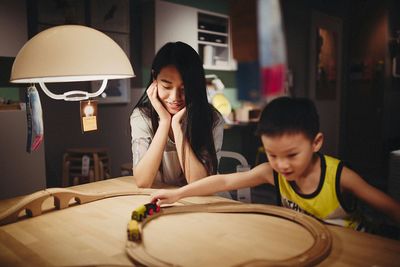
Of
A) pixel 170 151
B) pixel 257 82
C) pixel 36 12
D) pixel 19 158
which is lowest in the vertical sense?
pixel 19 158

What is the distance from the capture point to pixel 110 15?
3648 millimetres

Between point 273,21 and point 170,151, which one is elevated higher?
point 273,21

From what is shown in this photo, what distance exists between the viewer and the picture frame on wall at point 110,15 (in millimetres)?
3535

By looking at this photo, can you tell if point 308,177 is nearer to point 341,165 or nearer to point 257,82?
point 341,165

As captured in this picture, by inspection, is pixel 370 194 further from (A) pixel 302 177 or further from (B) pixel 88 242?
(B) pixel 88 242

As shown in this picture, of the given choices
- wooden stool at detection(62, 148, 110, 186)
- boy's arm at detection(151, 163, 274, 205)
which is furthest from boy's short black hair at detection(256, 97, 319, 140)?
wooden stool at detection(62, 148, 110, 186)

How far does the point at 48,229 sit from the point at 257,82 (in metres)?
0.90

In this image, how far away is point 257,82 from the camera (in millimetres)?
319

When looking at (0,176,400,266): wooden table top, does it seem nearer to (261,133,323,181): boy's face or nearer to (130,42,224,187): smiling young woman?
(261,133,323,181): boy's face

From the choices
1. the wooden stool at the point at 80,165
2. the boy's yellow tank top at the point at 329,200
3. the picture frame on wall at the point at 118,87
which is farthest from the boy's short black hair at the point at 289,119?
the picture frame on wall at the point at 118,87

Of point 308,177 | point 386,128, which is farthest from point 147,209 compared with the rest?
point 386,128

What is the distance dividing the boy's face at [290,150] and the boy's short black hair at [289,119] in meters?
0.01

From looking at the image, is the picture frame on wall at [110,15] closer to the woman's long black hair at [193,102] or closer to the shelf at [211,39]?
the shelf at [211,39]

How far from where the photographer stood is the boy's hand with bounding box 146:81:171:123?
5.23 ft
